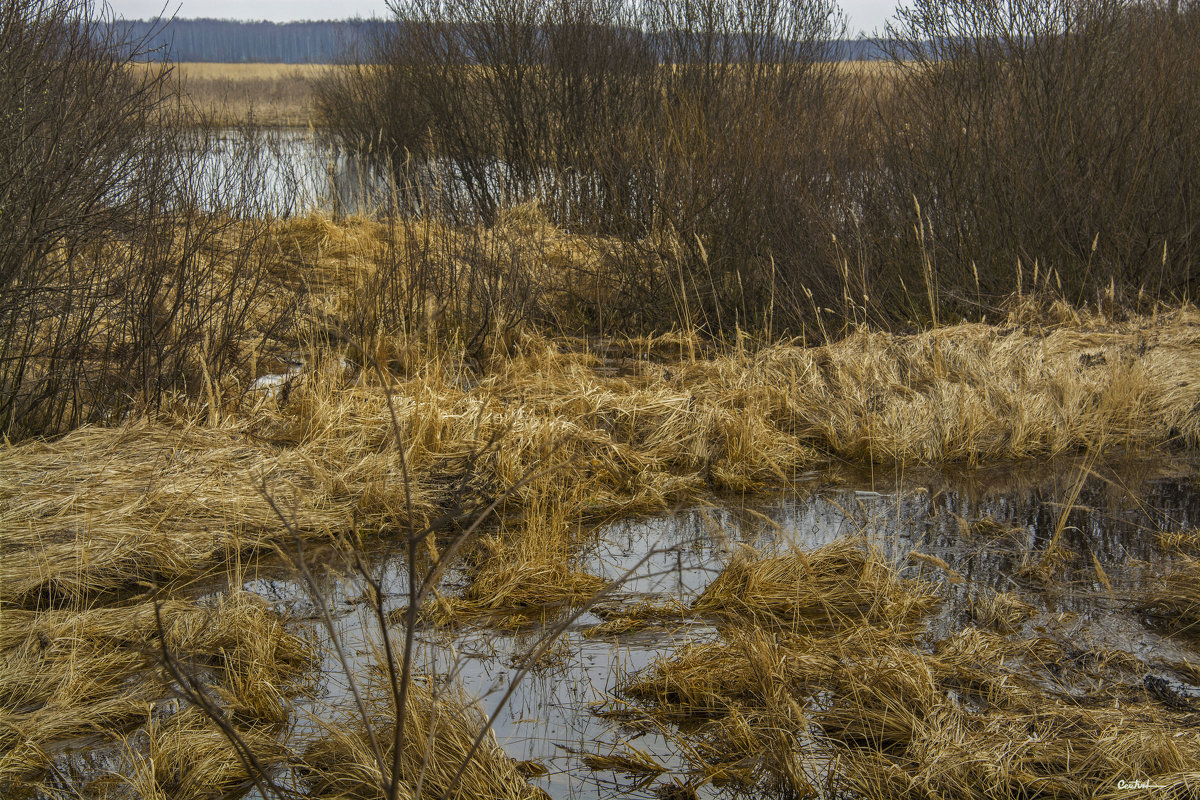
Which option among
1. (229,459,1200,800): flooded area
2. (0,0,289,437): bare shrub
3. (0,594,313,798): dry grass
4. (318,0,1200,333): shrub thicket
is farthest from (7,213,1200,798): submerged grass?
(318,0,1200,333): shrub thicket

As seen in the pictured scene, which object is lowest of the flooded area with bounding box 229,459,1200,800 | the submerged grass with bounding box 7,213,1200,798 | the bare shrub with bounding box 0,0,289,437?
the flooded area with bounding box 229,459,1200,800

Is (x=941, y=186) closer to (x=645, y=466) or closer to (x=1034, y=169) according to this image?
(x=1034, y=169)

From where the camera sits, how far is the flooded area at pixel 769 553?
2965 mm

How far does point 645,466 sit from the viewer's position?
537 centimetres

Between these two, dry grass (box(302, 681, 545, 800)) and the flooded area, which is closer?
dry grass (box(302, 681, 545, 800))

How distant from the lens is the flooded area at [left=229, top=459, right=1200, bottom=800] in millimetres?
2965

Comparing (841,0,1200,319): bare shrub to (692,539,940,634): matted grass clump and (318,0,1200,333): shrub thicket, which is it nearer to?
(318,0,1200,333): shrub thicket

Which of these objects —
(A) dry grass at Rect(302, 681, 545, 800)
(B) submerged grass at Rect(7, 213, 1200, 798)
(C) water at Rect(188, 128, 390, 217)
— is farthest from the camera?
(C) water at Rect(188, 128, 390, 217)

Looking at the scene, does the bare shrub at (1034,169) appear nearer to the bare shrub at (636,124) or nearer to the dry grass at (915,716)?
the bare shrub at (636,124)
